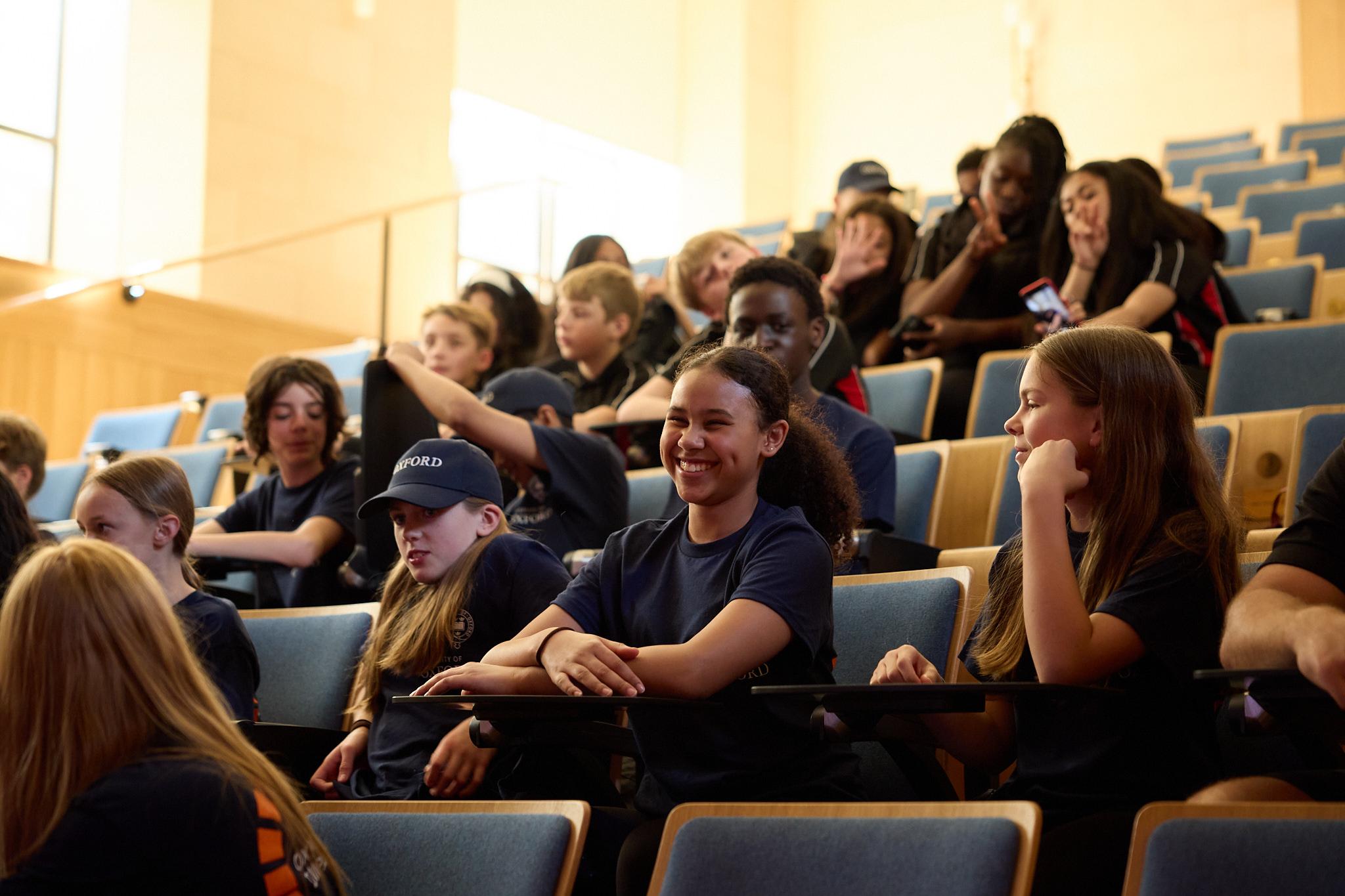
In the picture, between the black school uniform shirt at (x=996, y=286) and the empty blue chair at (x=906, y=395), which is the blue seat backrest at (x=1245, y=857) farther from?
the black school uniform shirt at (x=996, y=286)

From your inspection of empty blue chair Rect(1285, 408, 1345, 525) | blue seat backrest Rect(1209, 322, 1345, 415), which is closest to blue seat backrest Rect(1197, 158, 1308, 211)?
blue seat backrest Rect(1209, 322, 1345, 415)

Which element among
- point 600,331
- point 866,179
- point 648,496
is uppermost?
point 866,179

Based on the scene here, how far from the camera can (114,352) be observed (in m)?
7.09

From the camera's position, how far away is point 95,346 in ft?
23.1

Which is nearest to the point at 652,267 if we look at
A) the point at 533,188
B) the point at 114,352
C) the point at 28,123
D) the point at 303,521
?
the point at 533,188

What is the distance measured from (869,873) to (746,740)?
0.55 m

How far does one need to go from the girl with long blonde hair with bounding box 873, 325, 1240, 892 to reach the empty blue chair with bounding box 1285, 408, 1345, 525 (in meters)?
0.72

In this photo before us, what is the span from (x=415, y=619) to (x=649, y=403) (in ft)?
4.46

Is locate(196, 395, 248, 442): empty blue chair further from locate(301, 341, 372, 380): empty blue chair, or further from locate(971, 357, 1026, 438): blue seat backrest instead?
locate(971, 357, 1026, 438): blue seat backrest

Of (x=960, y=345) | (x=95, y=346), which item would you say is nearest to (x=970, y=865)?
(x=960, y=345)

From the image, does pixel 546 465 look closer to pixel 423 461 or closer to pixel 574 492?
pixel 574 492

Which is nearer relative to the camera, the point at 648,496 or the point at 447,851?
the point at 447,851

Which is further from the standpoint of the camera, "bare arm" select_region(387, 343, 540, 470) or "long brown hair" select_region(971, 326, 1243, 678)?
"bare arm" select_region(387, 343, 540, 470)

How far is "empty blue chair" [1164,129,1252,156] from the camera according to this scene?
8.53 meters
